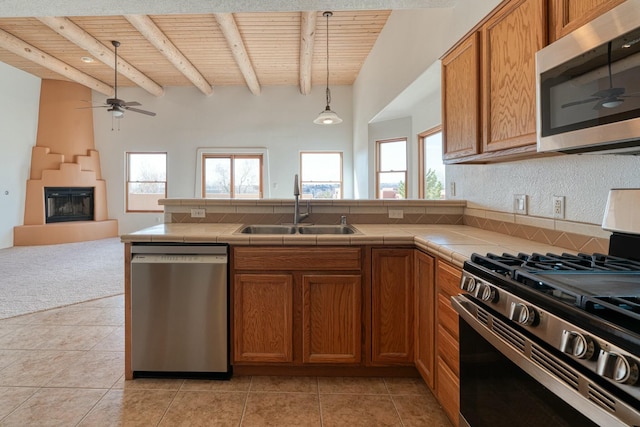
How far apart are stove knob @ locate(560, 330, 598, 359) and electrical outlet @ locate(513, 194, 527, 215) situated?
1.32 meters

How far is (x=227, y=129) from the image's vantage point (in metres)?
8.02

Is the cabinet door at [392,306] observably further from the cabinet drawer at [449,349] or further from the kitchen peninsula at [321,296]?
the cabinet drawer at [449,349]

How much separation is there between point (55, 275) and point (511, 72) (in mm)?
5529

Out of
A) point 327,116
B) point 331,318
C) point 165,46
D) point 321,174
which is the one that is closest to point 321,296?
point 331,318

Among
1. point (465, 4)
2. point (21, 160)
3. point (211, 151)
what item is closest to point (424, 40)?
point (465, 4)

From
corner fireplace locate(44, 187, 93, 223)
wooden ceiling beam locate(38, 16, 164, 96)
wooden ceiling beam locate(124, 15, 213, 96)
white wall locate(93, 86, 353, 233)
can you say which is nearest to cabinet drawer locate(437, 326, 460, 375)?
wooden ceiling beam locate(124, 15, 213, 96)

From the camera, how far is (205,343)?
2045 mm

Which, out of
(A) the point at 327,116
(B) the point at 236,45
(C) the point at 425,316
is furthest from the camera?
(B) the point at 236,45

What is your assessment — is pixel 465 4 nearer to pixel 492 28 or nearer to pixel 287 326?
pixel 492 28

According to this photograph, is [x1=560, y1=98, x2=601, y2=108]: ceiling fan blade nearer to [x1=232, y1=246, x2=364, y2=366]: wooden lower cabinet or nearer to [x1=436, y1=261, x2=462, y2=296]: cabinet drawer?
[x1=436, y1=261, x2=462, y2=296]: cabinet drawer

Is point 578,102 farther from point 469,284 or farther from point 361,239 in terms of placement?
point 361,239

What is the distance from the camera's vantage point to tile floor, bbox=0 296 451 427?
1749mm

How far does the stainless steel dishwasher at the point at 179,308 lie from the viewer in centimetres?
201

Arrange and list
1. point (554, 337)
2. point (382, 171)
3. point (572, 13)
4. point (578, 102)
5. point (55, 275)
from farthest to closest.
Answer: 1. point (382, 171)
2. point (55, 275)
3. point (572, 13)
4. point (578, 102)
5. point (554, 337)
